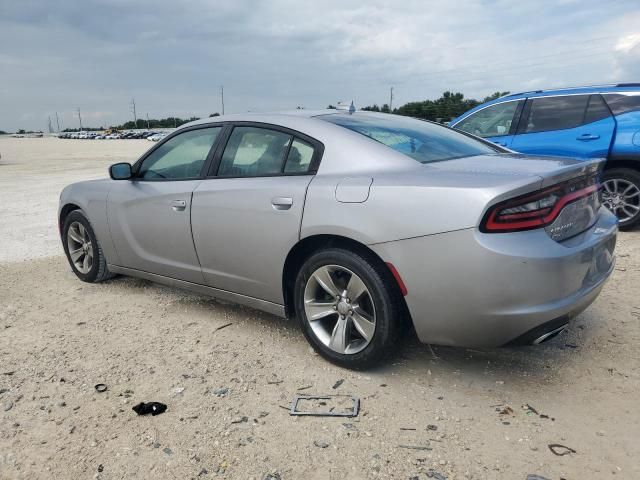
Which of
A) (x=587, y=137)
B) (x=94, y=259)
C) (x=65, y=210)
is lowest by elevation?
(x=94, y=259)

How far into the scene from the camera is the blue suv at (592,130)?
6.23 meters

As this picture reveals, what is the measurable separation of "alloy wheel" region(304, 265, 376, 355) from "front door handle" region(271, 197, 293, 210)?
0.43 m

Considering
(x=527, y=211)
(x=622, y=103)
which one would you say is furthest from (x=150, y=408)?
(x=622, y=103)

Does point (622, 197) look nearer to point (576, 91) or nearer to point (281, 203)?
point (576, 91)

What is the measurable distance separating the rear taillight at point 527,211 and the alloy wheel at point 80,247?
3789 mm

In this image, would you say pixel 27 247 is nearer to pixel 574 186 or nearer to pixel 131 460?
pixel 131 460

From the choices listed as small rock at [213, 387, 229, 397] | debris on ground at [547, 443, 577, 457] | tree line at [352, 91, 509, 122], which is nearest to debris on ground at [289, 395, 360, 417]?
small rock at [213, 387, 229, 397]

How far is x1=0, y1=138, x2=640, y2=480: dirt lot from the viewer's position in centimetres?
230

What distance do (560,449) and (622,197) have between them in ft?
16.7

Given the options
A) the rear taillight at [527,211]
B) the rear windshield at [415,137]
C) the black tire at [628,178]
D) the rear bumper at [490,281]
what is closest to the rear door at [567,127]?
the black tire at [628,178]

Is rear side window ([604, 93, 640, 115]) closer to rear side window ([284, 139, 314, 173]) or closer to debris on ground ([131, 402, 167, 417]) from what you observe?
rear side window ([284, 139, 314, 173])

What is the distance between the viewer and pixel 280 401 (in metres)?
2.82

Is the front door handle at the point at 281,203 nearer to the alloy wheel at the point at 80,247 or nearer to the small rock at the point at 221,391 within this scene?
the small rock at the point at 221,391

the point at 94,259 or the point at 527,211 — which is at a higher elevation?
the point at 527,211
